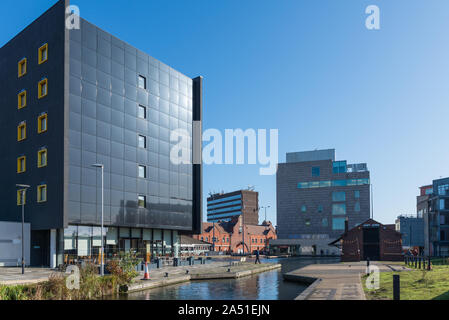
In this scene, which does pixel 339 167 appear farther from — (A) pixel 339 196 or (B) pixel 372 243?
(B) pixel 372 243

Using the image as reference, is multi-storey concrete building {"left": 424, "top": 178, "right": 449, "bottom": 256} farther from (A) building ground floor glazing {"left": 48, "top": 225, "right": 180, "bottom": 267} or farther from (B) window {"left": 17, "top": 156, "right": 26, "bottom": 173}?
(B) window {"left": 17, "top": 156, "right": 26, "bottom": 173}

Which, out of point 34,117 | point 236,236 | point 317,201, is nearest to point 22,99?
Result: point 34,117

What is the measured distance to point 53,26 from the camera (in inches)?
1612

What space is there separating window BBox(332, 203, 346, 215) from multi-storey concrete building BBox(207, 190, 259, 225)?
47476 mm

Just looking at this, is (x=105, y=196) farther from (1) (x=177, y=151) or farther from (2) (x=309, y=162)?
(2) (x=309, y=162)

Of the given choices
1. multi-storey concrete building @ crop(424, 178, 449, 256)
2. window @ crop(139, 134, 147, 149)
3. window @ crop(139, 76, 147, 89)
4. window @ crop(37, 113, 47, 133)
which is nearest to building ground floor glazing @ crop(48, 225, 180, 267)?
window @ crop(139, 134, 147, 149)

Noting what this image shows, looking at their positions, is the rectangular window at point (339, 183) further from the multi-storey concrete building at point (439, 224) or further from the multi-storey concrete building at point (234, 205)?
the multi-storey concrete building at point (234, 205)

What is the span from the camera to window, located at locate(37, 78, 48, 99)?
41031 millimetres

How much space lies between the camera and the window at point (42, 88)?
41.0 meters

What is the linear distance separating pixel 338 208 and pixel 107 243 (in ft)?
285

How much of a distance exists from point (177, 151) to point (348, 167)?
82.7m

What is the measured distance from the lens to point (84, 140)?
40344mm

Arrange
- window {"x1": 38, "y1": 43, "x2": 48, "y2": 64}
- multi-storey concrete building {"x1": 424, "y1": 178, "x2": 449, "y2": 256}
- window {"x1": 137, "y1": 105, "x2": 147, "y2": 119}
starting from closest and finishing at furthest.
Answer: window {"x1": 38, "y1": 43, "x2": 48, "y2": 64}, window {"x1": 137, "y1": 105, "x2": 147, "y2": 119}, multi-storey concrete building {"x1": 424, "y1": 178, "x2": 449, "y2": 256}
